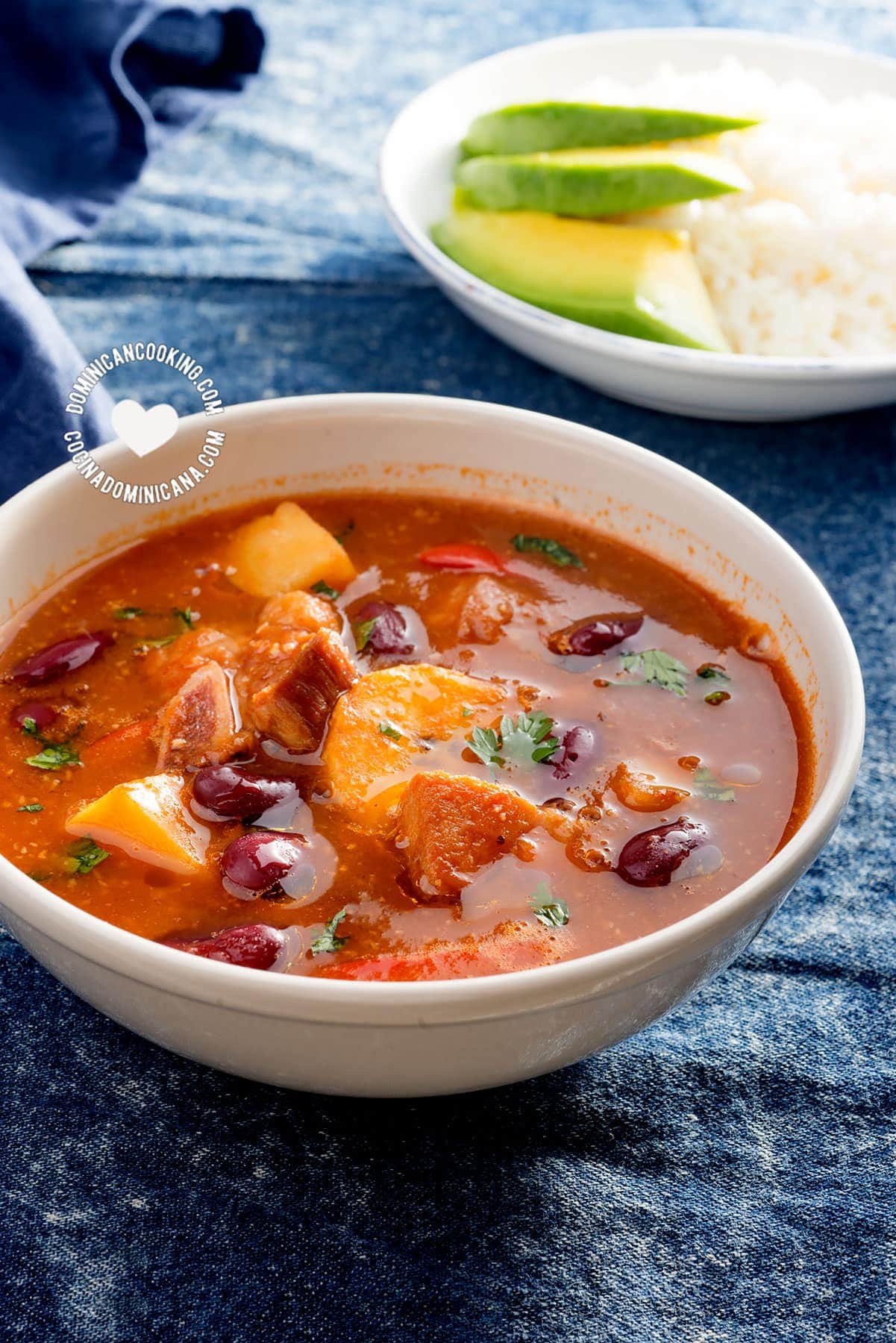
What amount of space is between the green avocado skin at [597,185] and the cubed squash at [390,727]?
5.77 ft

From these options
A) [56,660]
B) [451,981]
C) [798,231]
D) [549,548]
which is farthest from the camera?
[798,231]

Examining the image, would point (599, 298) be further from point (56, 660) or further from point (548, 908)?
point (548, 908)

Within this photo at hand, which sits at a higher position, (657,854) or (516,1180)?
(657,854)

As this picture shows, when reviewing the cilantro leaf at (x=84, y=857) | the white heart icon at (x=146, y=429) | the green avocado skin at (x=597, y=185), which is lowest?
the cilantro leaf at (x=84, y=857)

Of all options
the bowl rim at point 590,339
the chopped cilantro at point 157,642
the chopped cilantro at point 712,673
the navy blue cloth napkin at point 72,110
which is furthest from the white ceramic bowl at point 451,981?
the navy blue cloth napkin at point 72,110

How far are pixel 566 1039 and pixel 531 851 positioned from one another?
1.39ft

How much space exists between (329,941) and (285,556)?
3.26ft

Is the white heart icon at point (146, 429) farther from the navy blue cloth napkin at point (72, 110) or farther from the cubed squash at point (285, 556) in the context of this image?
the navy blue cloth napkin at point (72, 110)

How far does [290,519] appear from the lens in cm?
291

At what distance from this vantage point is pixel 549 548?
2910 millimetres

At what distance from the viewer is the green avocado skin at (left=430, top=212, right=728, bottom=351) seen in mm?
3521

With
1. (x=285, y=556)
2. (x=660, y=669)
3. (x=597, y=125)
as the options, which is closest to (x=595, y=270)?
Answer: (x=597, y=125)

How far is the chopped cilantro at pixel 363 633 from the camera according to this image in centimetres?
265

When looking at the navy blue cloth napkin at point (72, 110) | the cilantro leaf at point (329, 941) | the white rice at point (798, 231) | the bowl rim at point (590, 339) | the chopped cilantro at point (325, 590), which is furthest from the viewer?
the navy blue cloth napkin at point (72, 110)
